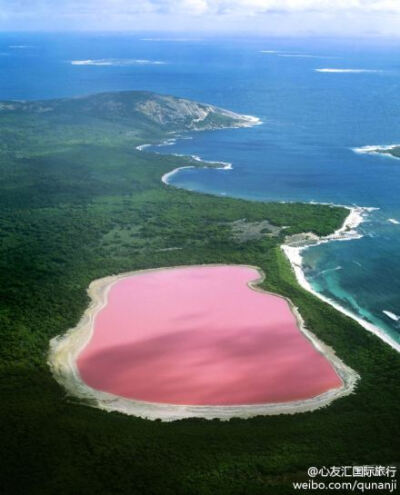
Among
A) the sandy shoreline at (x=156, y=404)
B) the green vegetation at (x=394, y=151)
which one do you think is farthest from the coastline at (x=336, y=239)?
the green vegetation at (x=394, y=151)

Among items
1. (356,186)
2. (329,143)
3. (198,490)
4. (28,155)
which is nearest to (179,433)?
(198,490)

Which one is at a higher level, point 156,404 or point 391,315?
point 391,315

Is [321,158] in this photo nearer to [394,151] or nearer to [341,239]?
[394,151]

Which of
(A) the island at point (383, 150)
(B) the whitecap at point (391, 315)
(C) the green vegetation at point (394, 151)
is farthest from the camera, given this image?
(A) the island at point (383, 150)

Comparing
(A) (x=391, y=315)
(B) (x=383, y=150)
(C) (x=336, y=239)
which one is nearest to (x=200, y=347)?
(A) (x=391, y=315)

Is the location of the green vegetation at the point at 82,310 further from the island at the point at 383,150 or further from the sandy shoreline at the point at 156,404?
the island at the point at 383,150

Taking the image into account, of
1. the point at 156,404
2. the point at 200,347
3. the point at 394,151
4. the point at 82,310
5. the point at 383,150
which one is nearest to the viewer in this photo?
the point at 156,404

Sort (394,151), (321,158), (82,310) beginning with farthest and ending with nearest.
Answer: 1. (394,151)
2. (321,158)
3. (82,310)
